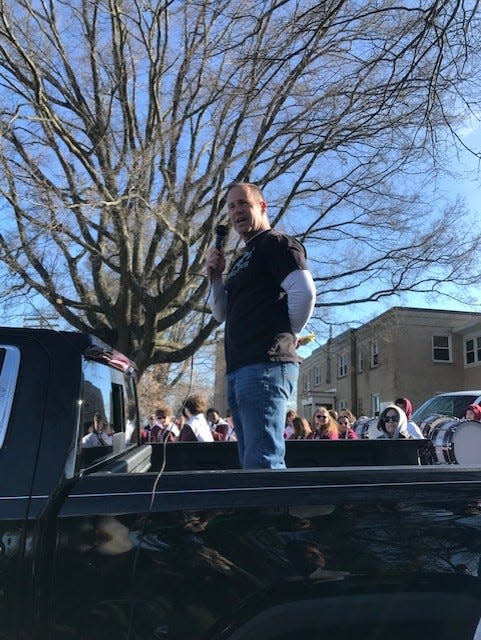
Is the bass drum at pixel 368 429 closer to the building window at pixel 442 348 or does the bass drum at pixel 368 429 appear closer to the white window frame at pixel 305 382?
the building window at pixel 442 348

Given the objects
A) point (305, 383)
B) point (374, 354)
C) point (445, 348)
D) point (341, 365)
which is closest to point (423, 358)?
point (445, 348)

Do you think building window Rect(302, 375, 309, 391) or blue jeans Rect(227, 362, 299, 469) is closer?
blue jeans Rect(227, 362, 299, 469)

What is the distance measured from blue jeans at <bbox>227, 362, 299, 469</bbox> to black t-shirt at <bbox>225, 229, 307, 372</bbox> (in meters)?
0.05

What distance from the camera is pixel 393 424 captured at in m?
7.43

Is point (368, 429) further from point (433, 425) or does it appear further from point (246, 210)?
point (246, 210)

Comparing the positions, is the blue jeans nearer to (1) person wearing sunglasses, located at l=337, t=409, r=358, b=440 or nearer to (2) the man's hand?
(2) the man's hand

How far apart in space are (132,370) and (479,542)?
182 cm

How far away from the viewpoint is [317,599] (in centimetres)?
169

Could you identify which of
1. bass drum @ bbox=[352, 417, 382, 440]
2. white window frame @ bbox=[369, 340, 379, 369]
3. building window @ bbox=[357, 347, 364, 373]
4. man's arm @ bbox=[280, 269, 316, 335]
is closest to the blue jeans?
man's arm @ bbox=[280, 269, 316, 335]

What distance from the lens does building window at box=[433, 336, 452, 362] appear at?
91.4 ft

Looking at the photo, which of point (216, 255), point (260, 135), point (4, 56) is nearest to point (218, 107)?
point (260, 135)

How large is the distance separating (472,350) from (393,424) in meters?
21.2

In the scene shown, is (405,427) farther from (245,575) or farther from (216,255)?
(245,575)

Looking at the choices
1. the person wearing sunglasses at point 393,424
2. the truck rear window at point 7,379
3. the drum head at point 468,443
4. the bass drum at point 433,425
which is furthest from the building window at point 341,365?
the truck rear window at point 7,379
